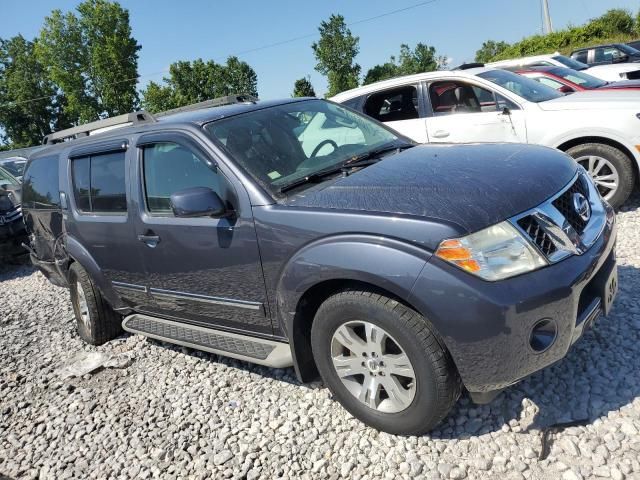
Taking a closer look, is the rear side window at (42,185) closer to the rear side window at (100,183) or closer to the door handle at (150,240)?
the rear side window at (100,183)

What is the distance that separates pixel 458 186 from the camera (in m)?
2.46

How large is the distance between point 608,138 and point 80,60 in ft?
173

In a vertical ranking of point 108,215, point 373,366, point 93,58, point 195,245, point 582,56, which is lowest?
point 373,366

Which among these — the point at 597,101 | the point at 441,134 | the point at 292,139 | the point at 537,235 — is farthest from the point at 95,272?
the point at 597,101

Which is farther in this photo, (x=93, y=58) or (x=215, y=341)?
(x=93, y=58)

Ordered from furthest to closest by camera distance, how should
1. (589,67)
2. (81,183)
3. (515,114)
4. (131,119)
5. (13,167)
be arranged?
(589,67) → (13,167) → (515,114) → (81,183) → (131,119)

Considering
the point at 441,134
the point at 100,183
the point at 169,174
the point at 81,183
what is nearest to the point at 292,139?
the point at 169,174

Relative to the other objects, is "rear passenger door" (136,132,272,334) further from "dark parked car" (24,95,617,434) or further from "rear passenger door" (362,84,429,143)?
"rear passenger door" (362,84,429,143)

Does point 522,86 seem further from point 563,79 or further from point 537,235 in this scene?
point 537,235

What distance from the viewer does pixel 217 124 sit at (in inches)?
127

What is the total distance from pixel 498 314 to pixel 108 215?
9.61 ft

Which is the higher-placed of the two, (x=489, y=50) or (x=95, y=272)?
(x=489, y=50)

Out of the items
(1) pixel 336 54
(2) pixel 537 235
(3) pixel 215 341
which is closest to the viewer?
(2) pixel 537 235

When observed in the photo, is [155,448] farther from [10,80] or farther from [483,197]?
[10,80]
